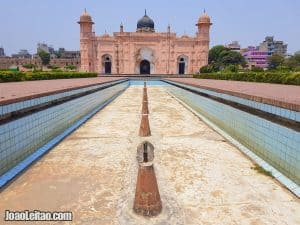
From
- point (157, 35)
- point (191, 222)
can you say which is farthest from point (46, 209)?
point (157, 35)

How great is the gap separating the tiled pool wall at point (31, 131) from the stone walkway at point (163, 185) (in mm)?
264

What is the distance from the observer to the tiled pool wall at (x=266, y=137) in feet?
9.75

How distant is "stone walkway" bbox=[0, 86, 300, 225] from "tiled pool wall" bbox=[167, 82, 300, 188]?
258mm

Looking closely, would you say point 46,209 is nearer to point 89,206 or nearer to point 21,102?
point 89,206

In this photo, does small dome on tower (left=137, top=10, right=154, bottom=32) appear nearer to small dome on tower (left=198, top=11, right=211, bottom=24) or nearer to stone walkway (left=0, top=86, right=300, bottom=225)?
small dome on tower (left=198, top=11, right=211, bottom=24)

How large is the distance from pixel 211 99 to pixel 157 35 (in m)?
38.0

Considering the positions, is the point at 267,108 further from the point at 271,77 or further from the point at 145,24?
the point at 145,24

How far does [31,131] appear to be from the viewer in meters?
3.89

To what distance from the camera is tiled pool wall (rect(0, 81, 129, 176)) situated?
3146 mm

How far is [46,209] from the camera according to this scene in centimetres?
235

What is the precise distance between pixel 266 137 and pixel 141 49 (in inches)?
1661

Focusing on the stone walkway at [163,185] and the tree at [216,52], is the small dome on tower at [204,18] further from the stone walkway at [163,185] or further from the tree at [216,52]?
the stone walkway at [163,185]

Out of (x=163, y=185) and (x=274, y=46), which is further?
(x=274, y=46)

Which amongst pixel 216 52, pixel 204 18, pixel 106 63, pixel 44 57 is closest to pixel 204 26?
pixel 204 18
